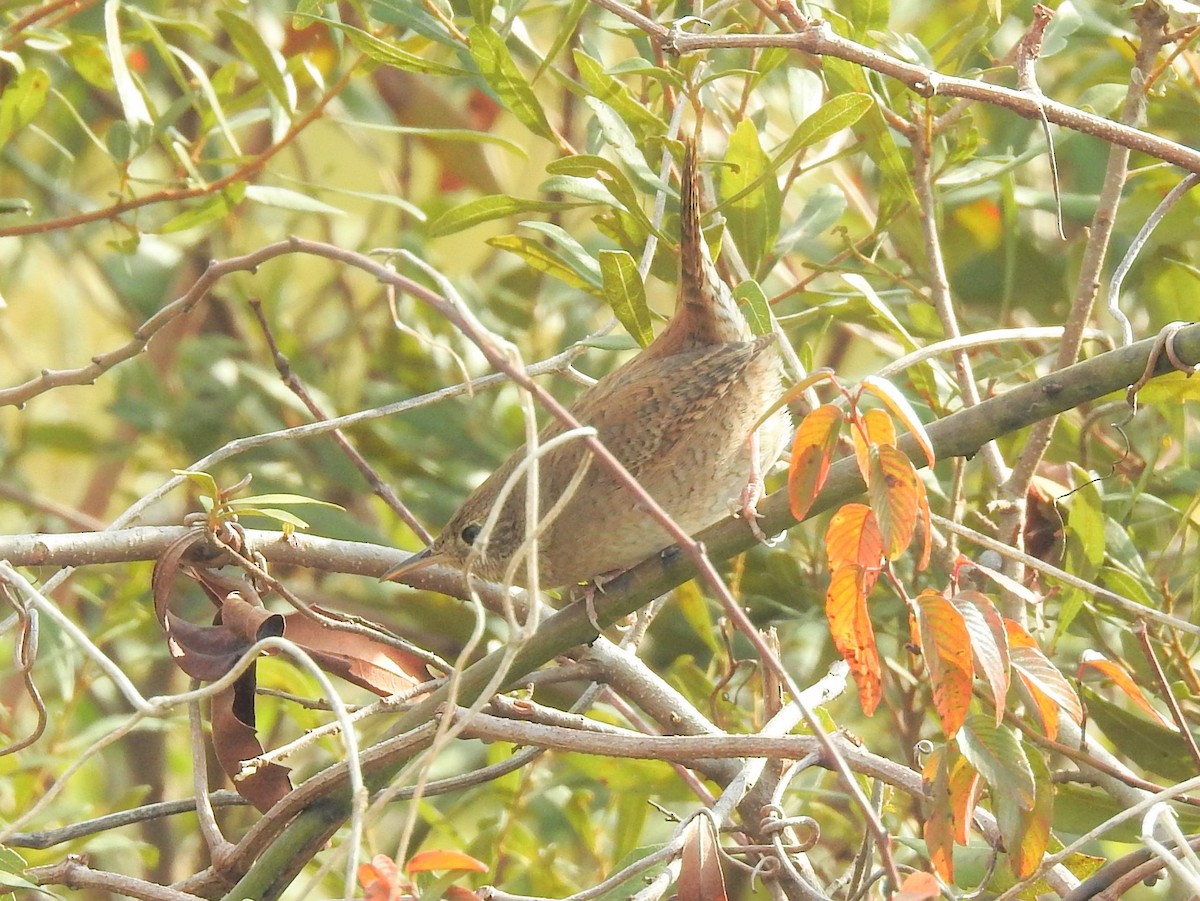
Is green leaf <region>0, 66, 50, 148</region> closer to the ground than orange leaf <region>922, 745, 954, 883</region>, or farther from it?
farther from it

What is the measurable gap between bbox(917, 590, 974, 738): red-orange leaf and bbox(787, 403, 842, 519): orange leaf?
15cm

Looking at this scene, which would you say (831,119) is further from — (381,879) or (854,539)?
A: (381,879)

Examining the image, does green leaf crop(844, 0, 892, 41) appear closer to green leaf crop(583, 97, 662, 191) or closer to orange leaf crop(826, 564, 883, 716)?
green leaf crop(583, 97, 662, 191)

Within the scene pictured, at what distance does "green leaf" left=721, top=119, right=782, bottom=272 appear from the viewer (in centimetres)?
212

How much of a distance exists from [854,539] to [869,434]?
0.34 ft

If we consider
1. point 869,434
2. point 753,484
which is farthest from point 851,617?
point 753,484

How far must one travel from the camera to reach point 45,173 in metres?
3.76

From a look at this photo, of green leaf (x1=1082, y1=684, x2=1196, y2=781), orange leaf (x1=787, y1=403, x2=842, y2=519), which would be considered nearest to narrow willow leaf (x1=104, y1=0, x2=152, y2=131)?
A: orange leaf (x1=787, y1=403, x2=842, y2=519)

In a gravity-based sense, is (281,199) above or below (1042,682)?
above

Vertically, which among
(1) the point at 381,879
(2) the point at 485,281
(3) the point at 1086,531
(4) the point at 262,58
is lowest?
(2) the point at 485,281

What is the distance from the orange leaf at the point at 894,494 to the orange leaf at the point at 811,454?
5 centimetres

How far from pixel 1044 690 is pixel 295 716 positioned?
1.58 metres

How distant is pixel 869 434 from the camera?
1333mm

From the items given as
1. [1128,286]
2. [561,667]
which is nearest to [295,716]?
[561,667]
